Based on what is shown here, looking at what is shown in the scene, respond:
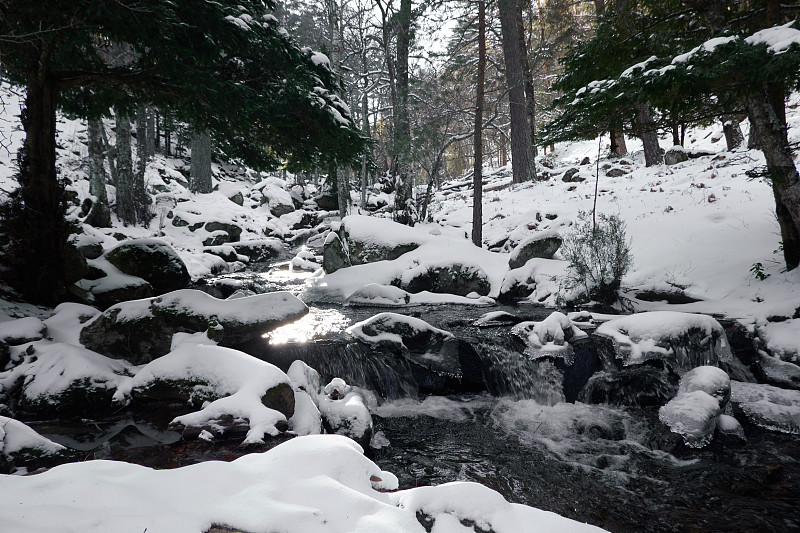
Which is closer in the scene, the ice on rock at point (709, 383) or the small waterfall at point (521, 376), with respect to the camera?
the ice on rock at point (709, 383)

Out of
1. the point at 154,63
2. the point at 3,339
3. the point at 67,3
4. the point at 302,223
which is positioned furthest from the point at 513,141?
the point at 3,339

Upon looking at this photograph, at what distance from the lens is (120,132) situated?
44.9 ft

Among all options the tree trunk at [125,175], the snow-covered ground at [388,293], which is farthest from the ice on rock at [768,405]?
the tree trunk at [125,175]

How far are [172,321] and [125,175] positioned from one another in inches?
446

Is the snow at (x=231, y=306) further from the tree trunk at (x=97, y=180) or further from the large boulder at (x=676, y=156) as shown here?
the large boulder at (x=676, y=156)

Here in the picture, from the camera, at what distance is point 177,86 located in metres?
6.19

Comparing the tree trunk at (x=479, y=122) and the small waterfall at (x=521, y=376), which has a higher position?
the tree trunk at (x=479, y=122)

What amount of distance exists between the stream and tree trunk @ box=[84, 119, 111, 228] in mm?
10471

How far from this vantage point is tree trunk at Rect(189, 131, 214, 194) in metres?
20.4

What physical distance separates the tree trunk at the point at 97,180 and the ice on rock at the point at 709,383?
1601 cm

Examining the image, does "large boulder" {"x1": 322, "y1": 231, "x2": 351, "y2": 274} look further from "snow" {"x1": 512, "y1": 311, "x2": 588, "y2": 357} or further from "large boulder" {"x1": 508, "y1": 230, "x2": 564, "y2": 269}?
"snow" {"x1": 512, "y1": 311, "x2": 588, "y2": 357}

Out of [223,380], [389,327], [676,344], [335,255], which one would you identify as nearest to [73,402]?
[223,380]

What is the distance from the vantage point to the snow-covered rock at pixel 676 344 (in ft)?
19.0

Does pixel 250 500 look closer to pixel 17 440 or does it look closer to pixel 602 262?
pixel 17 440
